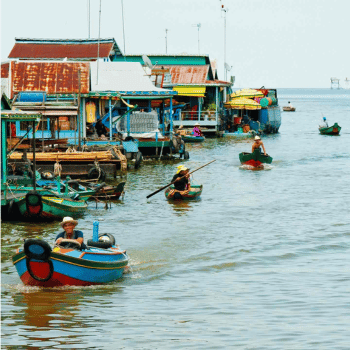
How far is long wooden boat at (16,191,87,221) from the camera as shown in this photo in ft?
62.4

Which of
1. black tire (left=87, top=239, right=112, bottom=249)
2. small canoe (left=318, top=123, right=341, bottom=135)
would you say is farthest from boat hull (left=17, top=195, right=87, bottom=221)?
small canoe (left=318, top=123, right=341, bottom=135)

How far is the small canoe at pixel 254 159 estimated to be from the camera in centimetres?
3409

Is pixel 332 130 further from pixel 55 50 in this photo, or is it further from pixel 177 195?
pixel 177 195

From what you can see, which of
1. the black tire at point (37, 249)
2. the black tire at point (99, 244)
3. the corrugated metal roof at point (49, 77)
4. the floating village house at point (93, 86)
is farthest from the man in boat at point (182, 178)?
the corrugated metal roof at point (49, 77)

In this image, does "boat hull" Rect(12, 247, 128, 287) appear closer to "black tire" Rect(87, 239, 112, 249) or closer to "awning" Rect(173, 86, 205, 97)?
"black tire" Rect(87, 239, 112, 249)

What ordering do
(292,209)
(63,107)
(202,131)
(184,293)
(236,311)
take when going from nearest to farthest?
1. (236,311)
2. (184,293)
3. (292,209)
4. (63,107)
5. (202,131)

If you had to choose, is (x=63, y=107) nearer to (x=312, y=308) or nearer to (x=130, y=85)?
(x=130, y=85)

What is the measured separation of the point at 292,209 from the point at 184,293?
10720 millimetres

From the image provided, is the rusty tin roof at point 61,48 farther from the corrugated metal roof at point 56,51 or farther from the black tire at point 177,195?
the black tire at point 177,195

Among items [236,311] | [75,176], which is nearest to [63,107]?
[75,176]

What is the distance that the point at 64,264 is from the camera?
1255cm

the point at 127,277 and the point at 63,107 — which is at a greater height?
the point at 63,107

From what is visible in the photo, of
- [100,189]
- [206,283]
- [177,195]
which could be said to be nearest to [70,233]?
[206,283]

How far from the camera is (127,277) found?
1425 centimetres
